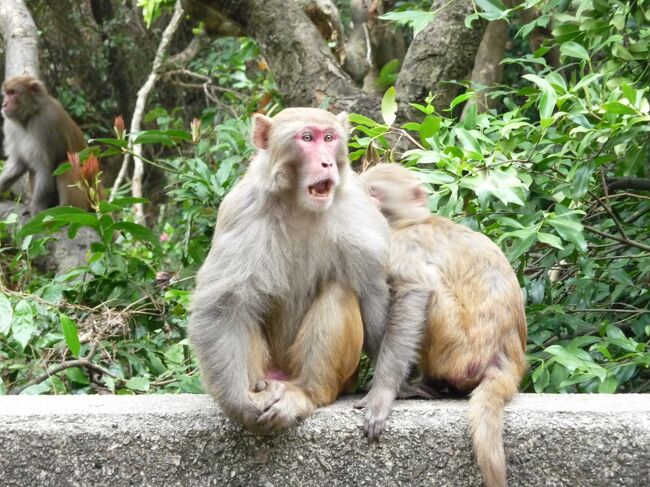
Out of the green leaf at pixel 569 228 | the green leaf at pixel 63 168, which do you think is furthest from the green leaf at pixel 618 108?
the green leaf at pixel 63 168

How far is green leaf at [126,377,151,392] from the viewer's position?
4.40m

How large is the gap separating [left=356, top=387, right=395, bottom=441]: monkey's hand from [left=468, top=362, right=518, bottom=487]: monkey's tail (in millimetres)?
287

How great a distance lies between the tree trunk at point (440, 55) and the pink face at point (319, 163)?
2.46 metres

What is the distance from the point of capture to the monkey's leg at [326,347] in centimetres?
321

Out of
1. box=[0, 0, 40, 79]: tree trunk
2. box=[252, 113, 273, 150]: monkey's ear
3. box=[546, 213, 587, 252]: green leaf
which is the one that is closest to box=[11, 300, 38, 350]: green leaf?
box=[252, 113, 273, 150]: monkey's ear

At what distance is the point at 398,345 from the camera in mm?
3244

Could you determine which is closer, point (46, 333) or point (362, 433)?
point (362, 433)

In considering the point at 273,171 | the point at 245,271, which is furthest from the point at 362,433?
the point at 273,171

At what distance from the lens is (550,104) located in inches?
146

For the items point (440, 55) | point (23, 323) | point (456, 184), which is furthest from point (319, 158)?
point (440, 55)

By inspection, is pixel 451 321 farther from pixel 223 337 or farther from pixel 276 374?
pixel 223 337

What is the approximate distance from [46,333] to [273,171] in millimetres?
2277

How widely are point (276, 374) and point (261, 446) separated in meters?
0.37

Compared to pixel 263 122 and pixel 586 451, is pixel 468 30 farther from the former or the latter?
pixel 586 451
